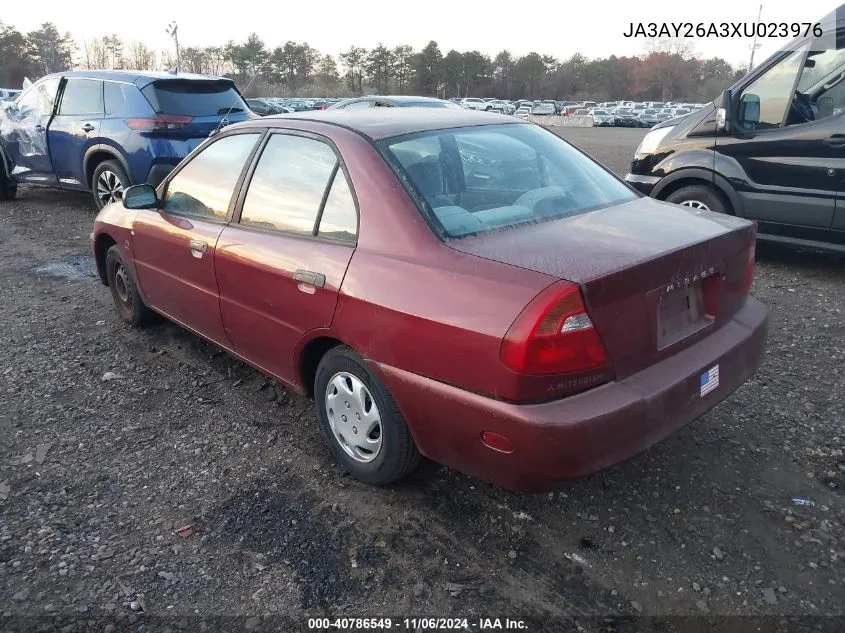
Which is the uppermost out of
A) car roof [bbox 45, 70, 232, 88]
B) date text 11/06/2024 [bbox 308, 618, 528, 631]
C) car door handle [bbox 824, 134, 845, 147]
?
car roof [bbox 45, 70, 232, 88]

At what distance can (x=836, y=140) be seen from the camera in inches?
213

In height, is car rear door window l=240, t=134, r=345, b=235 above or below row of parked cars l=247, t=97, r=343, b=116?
below

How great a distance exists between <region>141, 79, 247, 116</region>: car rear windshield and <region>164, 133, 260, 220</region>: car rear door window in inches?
170

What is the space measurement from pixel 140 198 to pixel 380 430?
2336mm

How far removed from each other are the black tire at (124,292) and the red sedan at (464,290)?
109 cm

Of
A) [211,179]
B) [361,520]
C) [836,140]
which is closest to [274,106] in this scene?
[836,140]

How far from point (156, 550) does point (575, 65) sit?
4016 inches

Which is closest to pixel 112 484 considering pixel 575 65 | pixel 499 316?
pixel 499 316

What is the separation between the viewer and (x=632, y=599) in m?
2.37

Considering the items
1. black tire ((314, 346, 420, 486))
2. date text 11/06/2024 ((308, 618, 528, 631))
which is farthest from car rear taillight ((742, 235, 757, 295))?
date text 11/06/2024 ((308, 618, 528, 631))

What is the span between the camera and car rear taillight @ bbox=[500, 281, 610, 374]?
2.22 metres

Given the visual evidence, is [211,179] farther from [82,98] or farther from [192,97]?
[82,98]

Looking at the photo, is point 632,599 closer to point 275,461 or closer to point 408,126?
point 275,461

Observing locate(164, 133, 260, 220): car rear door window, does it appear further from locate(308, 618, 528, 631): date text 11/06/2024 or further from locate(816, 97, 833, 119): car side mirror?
locate(816, 97, 833, 119): car side mirror
